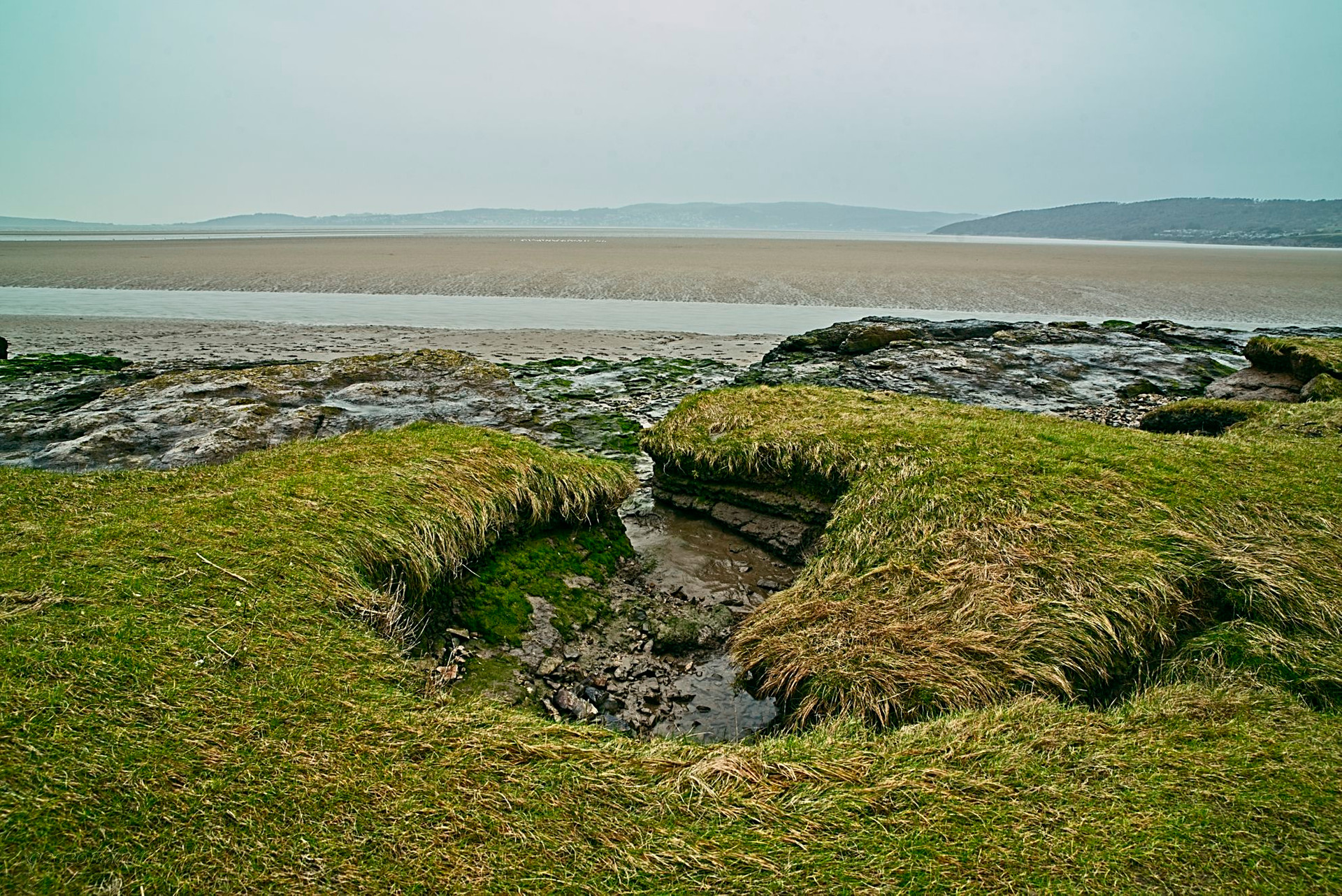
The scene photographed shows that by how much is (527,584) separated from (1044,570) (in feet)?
15.3

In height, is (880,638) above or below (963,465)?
below

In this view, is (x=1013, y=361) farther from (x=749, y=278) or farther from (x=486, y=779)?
(x=749, y=278)

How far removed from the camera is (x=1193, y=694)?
500 cm

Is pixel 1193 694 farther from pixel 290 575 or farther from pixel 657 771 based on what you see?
pixel 290 575

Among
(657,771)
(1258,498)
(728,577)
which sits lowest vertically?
(728,577)

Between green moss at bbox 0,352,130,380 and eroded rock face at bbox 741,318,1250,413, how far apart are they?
1664cm

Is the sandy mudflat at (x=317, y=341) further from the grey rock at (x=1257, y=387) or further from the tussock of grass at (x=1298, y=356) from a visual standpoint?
the tussock of grass at (x=1298, y=356)

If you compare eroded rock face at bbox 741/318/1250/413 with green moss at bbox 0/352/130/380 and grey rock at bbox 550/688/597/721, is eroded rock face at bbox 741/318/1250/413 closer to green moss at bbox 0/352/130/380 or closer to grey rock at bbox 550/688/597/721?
grey rock at bbox 550/688/597/721

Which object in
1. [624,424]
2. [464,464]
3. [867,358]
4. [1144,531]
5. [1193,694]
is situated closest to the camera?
[1193,694]

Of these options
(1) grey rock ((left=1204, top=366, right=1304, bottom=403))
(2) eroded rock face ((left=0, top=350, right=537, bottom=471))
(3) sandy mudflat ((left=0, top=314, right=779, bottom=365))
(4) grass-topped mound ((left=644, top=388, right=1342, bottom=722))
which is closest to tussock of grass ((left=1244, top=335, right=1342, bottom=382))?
(1) grey rock ((left=1204, top=366, right=1304, bottom=403))

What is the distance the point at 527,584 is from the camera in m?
7.29

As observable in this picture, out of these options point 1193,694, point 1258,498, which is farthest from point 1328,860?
point 1258,498

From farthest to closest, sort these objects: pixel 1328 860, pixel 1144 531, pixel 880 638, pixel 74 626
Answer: pixel 1144 531 → pixel 880 638 → pixel 74 626 → pixel 1328 860

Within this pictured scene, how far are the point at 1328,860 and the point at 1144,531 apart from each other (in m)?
3.63
